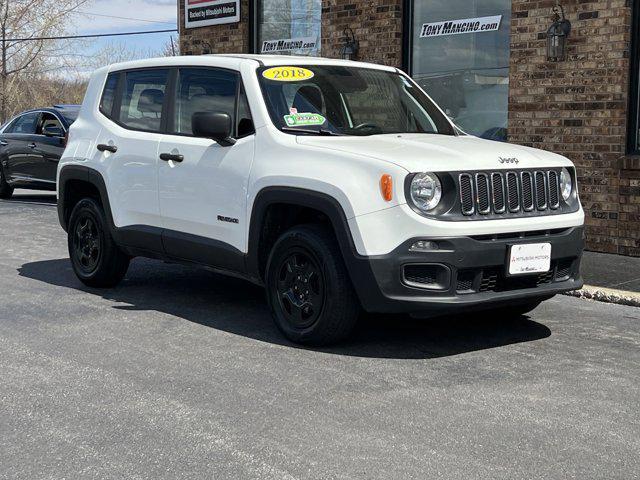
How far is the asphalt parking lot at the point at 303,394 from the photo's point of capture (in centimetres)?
412

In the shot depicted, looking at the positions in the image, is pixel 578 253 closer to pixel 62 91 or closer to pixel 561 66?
pixel 561 66

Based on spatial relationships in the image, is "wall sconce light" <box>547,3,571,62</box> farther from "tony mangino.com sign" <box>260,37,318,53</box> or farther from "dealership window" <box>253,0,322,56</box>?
"tony mangino.com sign" <box>260,37,318,53</box>

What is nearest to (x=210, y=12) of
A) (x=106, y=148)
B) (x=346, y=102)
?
(x=106, y=148)

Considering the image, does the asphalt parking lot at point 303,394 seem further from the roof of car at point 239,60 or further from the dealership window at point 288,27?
the dealership window at point 288,27

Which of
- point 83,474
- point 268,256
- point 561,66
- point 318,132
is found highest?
point 561,66

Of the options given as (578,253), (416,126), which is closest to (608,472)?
(578,253)

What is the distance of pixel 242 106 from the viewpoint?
671 cm

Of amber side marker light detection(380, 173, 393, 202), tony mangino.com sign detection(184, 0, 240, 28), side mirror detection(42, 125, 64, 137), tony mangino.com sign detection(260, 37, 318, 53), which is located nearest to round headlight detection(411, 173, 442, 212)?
amber side marker light detection(380, 173, 393, 202)

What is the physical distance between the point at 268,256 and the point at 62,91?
55286 mm

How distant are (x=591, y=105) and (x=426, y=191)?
5.47 m

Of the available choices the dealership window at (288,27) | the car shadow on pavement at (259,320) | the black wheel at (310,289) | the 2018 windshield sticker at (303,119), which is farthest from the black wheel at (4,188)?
the black wheel at (310,289)

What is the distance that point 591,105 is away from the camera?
10484 mm

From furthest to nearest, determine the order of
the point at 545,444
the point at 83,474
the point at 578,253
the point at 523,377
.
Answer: the point at 578,253 < the point at 523,377 < the point at 545,444 < the point at 83,474

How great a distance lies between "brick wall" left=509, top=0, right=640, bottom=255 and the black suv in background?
8.17 meters
